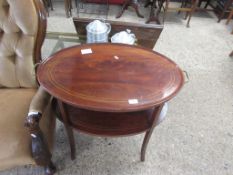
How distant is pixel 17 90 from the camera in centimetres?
113

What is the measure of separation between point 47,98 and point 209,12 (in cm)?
366

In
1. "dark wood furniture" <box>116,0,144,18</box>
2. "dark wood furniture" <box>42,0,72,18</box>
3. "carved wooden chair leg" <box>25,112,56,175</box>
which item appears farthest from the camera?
"dark wood furniture" <box>116,0,144,18</box>

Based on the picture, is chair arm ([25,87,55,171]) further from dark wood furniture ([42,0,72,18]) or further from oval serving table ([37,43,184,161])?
dark wood furniture ([42,0,72,18])

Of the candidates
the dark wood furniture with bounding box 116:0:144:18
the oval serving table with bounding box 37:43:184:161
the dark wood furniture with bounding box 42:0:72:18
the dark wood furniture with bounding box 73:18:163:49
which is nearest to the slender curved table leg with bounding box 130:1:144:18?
the dark wood furniture with bounding box 116:0:144:18

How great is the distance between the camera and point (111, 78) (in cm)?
96

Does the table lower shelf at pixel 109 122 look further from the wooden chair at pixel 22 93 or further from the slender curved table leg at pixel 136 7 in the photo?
the slender curved table leg at pixel 136 7

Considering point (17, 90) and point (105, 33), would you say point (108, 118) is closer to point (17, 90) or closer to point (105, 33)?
point (17, 90)

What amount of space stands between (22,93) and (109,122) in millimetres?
536

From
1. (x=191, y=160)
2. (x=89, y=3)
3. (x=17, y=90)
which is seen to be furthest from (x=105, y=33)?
(x=89, y=3)

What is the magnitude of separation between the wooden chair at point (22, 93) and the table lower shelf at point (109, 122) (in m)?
0.14

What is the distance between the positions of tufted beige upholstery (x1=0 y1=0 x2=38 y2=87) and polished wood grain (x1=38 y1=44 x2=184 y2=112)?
0.46 feet

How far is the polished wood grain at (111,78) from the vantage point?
2.75ft

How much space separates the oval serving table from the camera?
2.77ft

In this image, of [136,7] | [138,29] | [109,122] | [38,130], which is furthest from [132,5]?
[38,130]
